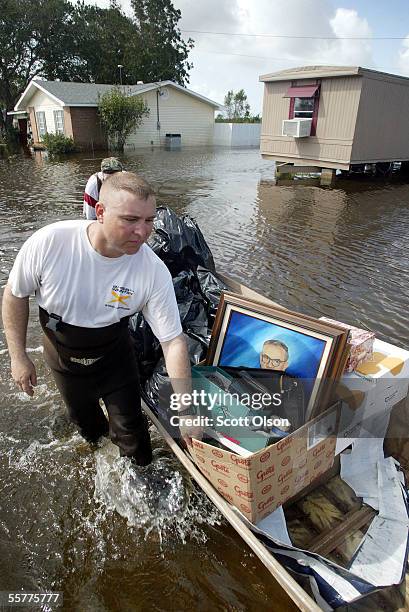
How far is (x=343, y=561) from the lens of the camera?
215cm

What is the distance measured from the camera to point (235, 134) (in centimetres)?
3106

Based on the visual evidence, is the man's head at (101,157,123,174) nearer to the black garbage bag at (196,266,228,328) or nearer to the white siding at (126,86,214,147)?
the black garbage bag at (196,266,228,328)

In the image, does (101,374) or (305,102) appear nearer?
(101,374)

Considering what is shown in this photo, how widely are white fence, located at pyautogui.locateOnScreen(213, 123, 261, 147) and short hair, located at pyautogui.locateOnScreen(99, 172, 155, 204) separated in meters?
31.7

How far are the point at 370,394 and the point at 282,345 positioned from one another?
2.04 ft

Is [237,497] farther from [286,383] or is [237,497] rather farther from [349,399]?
[349,399]

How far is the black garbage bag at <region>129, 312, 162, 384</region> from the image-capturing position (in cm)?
311

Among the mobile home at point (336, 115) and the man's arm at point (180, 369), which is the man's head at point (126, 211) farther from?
the mobile home at point (336, 115)

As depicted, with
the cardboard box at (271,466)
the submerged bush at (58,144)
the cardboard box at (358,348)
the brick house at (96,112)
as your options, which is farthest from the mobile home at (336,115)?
the brick house at (96,112)

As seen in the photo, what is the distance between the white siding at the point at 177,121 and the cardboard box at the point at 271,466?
91.3 feet

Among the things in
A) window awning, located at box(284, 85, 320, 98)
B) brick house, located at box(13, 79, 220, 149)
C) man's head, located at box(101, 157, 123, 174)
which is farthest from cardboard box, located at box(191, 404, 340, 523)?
brick house, located at box(13, 79, 220, 149)

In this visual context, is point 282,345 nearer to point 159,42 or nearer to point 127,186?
point 127,186

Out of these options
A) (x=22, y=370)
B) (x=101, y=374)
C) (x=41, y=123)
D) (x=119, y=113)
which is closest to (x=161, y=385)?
(x=101, y=374)

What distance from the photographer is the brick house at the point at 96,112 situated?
81.5 feet
